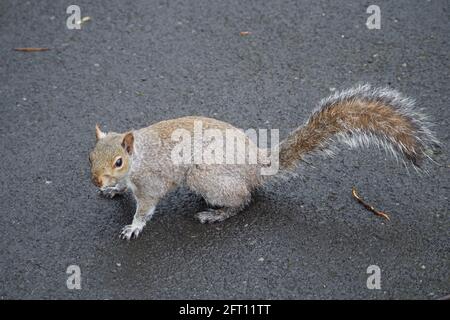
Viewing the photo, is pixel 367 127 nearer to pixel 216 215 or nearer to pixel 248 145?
pixel 248 145

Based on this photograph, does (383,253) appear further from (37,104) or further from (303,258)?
(37,104)

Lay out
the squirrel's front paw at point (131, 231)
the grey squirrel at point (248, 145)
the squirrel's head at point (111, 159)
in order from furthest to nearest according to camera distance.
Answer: the squirrel's front paw at point (131, 231), the grey squirrel at point (248, 145), the squirrel's head at point (111, 159)

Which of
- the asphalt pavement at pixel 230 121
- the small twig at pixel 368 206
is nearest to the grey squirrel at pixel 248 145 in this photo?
the asphalt pavement at pixel 230 121

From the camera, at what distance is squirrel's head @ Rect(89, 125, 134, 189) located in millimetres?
2939

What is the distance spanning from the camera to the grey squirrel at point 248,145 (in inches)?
121

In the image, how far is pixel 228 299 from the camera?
2994 mm

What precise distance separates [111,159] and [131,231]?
521 millimetres

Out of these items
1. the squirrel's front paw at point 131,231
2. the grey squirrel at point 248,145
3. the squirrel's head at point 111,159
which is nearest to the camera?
the squirrel's head at point 111,159

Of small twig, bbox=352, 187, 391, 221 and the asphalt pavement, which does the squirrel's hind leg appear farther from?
small twig, bbox=352, 187, 391, 221

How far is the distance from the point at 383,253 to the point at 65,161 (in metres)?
2.02

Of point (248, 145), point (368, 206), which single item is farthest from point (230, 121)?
point (368, 206)

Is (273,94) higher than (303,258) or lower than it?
→ higher

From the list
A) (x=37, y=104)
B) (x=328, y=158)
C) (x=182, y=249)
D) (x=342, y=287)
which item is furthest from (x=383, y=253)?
(x=37, y=104)

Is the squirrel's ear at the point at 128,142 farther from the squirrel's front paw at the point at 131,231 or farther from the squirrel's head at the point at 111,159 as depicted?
the squirrel's front paw at the point at 131,231
